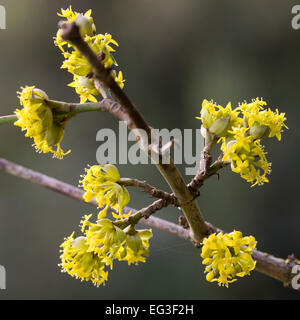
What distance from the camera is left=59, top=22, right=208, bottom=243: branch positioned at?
0.39 m

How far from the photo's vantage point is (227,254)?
0.54 metres

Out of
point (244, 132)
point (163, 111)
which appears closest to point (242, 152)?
point (244, 132)

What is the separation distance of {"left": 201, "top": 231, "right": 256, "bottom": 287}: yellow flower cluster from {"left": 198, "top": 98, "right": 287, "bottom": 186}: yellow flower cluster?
9 centimetres

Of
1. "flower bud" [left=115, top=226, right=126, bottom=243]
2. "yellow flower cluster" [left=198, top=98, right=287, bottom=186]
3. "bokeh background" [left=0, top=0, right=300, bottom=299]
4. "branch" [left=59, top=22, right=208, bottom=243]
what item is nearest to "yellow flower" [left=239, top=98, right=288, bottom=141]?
"yellow flower cluster" [left=198, top=98, right=287, bottom=186]

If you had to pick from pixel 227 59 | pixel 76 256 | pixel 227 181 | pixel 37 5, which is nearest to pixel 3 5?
pixel 37 5

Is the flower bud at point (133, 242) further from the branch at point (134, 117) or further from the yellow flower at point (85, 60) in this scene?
the yellow flower at point (85, 60)

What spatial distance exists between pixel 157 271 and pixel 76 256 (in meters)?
1.49

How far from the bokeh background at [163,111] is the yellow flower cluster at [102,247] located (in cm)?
142

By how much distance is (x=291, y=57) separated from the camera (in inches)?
80.7

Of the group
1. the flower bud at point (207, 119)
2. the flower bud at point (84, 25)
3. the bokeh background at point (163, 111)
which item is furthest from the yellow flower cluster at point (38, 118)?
the bokeh background at point (163, 111)

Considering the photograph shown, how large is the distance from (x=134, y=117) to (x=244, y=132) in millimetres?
187

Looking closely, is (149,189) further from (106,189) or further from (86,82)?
(86,82)

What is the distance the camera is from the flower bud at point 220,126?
57cm

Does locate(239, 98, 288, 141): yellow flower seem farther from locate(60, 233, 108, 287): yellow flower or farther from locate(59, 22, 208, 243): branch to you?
locate(60, 233, 108, 287): yellow flower
